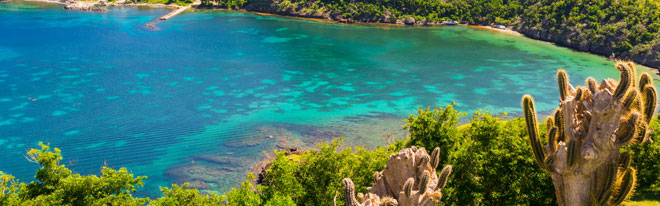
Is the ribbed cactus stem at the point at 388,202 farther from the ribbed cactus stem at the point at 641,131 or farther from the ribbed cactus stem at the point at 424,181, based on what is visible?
the ribbed cactus stem at the point at 641,131

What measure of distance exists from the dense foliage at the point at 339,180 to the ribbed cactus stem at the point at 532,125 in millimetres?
5323

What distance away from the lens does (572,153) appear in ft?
74.8

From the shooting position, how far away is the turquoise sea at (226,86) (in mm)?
51875

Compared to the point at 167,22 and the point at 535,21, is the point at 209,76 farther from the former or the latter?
the point at 535,21

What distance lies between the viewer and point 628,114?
2222cm

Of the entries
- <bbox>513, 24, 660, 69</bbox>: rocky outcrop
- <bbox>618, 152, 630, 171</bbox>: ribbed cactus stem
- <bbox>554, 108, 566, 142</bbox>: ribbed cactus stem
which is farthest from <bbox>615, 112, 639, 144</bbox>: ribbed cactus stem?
<bbox>513, 24, 660, 69</bbox>: rocky outcrop

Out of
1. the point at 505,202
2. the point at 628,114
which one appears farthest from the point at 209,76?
the point at 628,114

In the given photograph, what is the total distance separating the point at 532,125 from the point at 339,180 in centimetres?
1439

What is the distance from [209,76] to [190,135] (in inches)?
1120

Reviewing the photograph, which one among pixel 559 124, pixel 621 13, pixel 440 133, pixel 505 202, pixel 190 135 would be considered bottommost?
pixel 190 135

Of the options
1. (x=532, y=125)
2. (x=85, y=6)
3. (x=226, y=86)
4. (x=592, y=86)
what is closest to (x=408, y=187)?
(x=532, y=125)

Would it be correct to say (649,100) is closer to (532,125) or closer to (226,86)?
(532,125)

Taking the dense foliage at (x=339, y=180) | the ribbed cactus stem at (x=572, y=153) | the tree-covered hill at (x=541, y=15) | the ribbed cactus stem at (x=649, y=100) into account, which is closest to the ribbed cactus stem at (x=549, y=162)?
the ribbed cactus stem at (x=572, y=153)

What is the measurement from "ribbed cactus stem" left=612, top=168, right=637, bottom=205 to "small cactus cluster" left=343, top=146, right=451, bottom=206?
10.5 m
